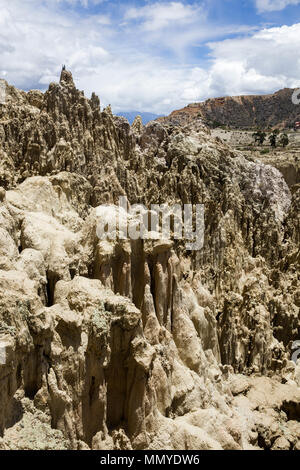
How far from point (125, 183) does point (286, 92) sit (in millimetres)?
157631

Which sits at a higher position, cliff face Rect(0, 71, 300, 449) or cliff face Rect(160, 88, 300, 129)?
cliff face Rect(160, 88, 300, 129)

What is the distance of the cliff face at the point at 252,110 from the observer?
6230 inches

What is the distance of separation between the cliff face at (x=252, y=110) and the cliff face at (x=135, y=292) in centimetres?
12001

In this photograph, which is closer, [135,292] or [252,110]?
[135,292]

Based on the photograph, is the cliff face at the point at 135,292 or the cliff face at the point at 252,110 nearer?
the cliff face at the point at 135,292

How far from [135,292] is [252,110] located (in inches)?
6556

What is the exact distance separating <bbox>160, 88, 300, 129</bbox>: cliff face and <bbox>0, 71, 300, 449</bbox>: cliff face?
120 meters

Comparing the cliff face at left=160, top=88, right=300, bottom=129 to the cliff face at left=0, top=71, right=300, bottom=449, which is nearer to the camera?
the cliff face at left=0, top=71, right=300, bottom=449

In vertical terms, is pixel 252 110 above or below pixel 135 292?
above

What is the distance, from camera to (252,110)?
6747 inches

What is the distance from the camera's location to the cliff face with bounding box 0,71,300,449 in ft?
37.4

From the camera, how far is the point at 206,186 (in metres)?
37.4

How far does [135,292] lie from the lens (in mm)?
17375

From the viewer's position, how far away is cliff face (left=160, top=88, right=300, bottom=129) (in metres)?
158
